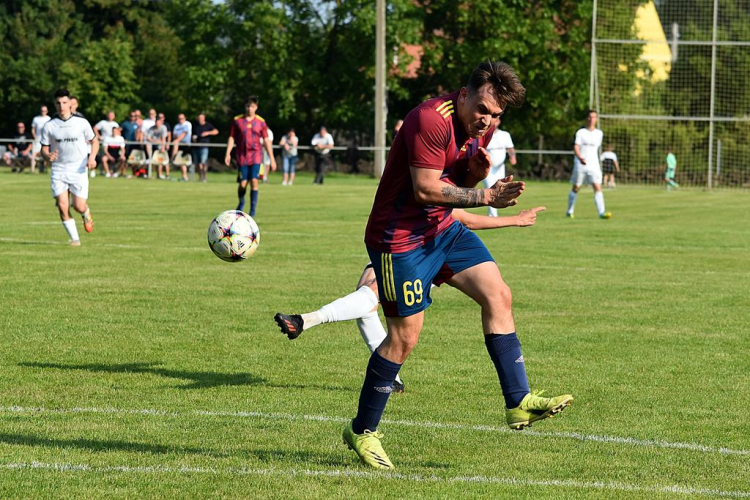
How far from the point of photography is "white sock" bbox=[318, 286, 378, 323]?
7.38m

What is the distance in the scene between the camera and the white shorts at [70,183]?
1627 centimetres

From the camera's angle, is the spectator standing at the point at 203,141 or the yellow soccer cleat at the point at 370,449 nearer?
the yellow soccer cleat at the point at 370,449

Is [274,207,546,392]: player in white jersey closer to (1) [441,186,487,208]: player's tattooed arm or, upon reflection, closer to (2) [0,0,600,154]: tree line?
(1) [441,186,487,208]: player's tattooed arm

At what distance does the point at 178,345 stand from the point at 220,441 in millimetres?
2997

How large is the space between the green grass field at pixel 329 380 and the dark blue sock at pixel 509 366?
0.32 m

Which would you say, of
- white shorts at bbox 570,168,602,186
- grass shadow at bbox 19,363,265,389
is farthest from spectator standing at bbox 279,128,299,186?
grass shadow at bbox 19,363,265,389

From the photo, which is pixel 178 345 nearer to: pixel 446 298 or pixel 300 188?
pixel 446 298

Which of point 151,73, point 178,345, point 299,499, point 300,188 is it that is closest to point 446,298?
point 178,345

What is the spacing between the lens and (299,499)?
5.12 metres

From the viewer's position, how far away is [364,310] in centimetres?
→ 753

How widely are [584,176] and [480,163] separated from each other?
19.3 meters

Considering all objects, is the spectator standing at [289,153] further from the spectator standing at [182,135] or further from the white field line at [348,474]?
the white field line at [348,474]

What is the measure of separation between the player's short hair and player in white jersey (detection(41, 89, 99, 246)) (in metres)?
11.3

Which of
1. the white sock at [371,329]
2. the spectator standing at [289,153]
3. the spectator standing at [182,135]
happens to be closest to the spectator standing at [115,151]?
the spectator standing at [182,135]
